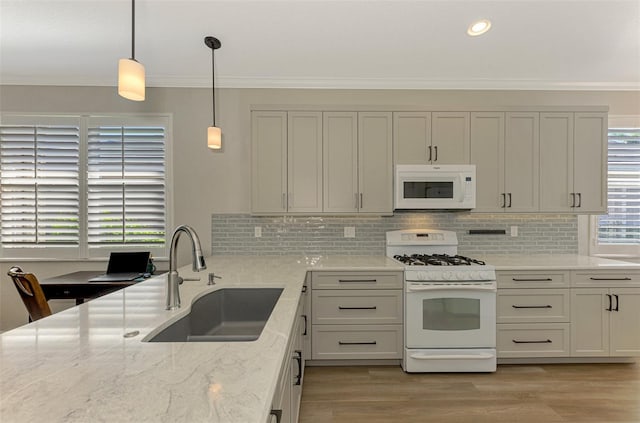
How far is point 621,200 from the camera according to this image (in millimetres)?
3383

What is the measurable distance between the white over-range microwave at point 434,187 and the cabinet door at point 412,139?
11cm

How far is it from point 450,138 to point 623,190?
2.14m

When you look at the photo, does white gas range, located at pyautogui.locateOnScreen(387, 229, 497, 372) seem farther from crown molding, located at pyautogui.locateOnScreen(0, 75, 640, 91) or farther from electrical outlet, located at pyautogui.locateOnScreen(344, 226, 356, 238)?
crown molding, located at pyautogui.locateOnScreen(0, 75, 640, 91)

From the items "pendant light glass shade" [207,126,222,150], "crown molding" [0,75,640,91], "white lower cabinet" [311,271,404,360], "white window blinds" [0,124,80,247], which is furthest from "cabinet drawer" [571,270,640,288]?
"white window blinds" [0,124,80,247]

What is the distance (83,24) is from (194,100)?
1028mm

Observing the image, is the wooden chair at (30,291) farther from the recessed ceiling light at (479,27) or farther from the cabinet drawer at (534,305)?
the recessed ceiling light at (479,27)

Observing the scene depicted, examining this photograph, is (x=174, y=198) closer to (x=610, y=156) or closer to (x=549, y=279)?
(x=549, y=279)

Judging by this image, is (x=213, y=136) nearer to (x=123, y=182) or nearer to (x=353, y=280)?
(x=123, y=182)

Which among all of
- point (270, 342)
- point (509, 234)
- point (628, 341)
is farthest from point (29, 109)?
point (628, 341)

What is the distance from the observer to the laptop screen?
2998 mm

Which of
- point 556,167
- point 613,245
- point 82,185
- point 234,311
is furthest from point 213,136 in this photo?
point 613,245

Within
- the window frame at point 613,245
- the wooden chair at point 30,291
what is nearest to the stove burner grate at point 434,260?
the window frame at point 613,245

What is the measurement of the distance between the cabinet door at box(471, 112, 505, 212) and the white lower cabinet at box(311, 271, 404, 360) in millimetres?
1245

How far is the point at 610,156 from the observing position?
3383mm
